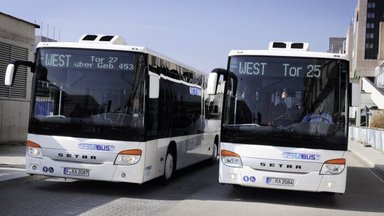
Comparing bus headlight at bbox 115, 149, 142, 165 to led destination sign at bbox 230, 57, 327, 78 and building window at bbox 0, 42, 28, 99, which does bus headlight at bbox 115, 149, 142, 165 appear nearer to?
led destination sign at bbox 230, 57, 327, 78

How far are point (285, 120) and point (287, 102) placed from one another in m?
0.35

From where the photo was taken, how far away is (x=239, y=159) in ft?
35.3

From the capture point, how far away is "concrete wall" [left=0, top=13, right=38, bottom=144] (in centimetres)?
1984

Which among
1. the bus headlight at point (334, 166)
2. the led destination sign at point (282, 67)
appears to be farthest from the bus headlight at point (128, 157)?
the bus headlight at point (334, 166)

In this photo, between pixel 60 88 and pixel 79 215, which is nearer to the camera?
pixel 79 215

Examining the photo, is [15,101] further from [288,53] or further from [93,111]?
[288,53]

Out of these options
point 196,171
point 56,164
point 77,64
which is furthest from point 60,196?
point 196,171

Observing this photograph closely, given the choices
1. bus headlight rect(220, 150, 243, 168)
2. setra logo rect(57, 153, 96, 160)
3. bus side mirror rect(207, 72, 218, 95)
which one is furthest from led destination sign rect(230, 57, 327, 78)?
setra logo rect(57, 153, 96, 160)

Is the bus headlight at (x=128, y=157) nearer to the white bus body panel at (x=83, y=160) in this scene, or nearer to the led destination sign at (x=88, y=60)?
the white bus body panel at (x=83, y=160)

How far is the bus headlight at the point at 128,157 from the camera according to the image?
10734 millimetres

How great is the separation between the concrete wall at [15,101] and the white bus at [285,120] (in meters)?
11.5

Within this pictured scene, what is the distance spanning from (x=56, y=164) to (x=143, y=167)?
172cm

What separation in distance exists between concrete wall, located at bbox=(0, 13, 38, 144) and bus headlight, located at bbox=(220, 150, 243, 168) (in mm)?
11339

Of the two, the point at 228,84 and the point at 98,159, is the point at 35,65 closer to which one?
the point at 98,159
